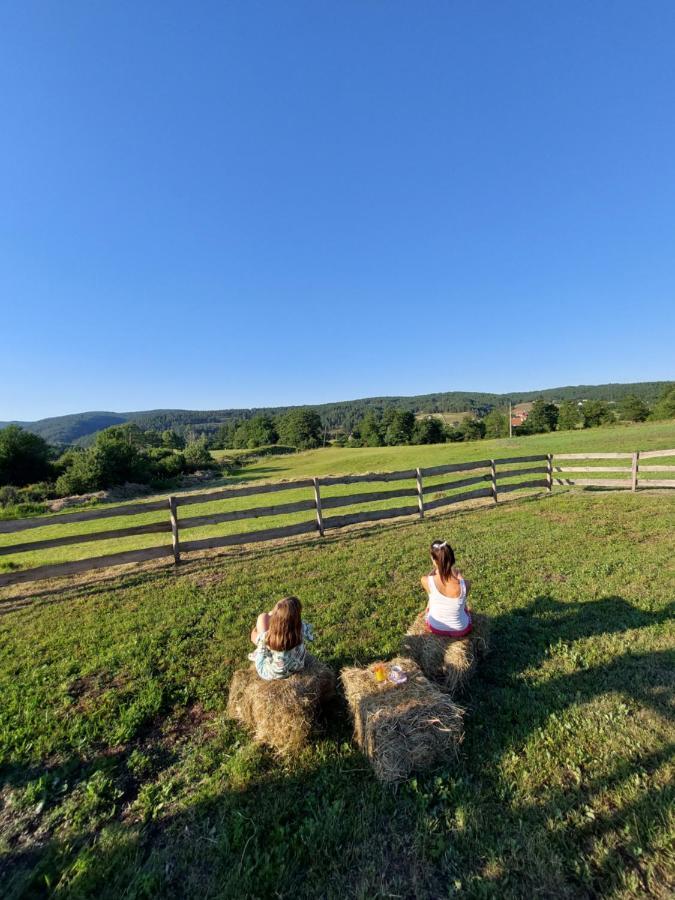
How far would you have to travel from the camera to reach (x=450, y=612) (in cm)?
403

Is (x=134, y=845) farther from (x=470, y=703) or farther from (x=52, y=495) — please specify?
(x=52, y=495)

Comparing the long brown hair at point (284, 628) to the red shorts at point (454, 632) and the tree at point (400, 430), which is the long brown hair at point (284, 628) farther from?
the tree at point (400, 430)

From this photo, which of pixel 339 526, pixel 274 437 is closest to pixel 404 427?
pixel 274 437

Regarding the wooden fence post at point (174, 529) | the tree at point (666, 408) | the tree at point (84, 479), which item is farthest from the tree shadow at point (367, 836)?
the tree at point (666, 408)

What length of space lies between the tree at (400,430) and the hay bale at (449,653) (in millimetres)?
76296

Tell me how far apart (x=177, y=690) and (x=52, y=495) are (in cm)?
4022

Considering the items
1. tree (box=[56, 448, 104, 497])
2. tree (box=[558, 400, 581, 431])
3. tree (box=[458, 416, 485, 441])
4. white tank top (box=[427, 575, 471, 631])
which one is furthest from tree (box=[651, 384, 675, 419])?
tree (box=[56, 448, 104, 497])

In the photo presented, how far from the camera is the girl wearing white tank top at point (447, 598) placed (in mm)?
4023

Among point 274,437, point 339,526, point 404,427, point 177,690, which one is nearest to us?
point 177,690

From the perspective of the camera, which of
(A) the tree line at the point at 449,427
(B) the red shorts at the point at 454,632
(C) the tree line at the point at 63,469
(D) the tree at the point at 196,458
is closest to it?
(B) the red shorts at the point at 454,632

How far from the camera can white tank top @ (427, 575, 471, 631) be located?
4020 millimetres

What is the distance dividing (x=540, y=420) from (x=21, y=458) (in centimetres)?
8426

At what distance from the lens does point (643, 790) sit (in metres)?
2.55

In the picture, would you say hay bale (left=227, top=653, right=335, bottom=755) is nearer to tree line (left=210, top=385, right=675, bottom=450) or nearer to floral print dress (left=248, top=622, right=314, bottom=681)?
floral print dress (left=248, top=622, right=314, bottom=681)
